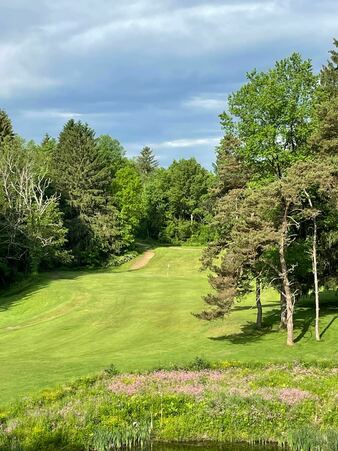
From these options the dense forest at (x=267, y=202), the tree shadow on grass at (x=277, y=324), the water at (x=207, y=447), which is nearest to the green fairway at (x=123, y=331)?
the tree shadow on grass at (x=277, y=324)

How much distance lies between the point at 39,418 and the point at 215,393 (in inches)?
256

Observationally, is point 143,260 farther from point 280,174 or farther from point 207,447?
point 207,447

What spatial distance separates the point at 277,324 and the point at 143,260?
48738 millimetres

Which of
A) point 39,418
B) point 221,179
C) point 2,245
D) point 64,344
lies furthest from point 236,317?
point 2,245

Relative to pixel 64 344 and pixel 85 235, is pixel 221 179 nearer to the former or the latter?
pixel 64 344

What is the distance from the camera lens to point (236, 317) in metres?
38.8

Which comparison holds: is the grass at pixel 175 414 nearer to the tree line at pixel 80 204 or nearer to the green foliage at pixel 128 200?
the tree line at pixel 80 204

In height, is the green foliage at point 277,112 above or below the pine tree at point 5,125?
below

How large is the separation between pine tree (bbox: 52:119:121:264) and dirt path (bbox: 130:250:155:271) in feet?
13.1

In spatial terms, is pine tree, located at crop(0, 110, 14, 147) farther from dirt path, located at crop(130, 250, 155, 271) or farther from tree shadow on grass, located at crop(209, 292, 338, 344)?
tree shadow on grass, located at crop(209, 292, 338, 344)

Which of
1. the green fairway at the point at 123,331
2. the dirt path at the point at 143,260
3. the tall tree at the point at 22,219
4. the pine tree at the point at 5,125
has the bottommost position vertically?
the green fairway at the point at 123,331

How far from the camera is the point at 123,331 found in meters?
36.7

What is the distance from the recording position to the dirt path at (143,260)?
79.7 metres

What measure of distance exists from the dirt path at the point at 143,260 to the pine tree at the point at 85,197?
4.00 m
